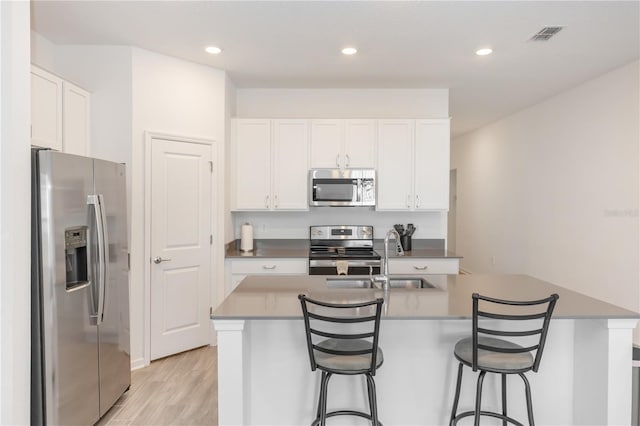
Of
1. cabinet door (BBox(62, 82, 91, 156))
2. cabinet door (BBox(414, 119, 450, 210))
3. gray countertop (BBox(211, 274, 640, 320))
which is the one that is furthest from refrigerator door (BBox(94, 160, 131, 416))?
cabinet door (BBox(414, 119, 450, 210))

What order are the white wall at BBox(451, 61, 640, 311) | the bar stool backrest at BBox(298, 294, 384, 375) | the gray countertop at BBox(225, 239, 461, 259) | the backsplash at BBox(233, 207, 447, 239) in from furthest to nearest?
the backsplash at BBox(233, 207, 447, 239), the gray countertop at BBox(225, 239, 461, 259), the white wall at BBox(451, 61, 640, 311), the bar stool backrest at BBox(298, 294, 384, 375)

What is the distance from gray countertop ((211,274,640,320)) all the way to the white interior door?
1264 mm

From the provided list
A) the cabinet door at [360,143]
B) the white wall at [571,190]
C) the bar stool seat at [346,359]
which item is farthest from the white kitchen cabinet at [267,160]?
the white wall at [571,190]

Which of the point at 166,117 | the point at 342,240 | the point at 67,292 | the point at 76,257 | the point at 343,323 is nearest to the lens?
the point at 343,323

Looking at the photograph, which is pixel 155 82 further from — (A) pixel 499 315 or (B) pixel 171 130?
(A) pixel 499 315

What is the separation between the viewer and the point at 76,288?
2.33 m

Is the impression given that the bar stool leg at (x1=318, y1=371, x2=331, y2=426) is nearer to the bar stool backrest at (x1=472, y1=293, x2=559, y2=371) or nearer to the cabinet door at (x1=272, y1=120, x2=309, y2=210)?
the bar stool backrest at (x1=472, y1=293, x2=559, y2=371)

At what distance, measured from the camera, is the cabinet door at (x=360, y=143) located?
4.43 meters

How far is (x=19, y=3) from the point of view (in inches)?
79.5

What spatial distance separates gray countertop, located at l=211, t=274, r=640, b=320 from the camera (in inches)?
78.6

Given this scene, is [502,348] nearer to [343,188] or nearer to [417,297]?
[417,297]

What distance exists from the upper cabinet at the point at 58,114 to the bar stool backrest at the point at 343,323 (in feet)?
7.19

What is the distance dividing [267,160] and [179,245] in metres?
1.29

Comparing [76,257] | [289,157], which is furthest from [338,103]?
[76,257]
